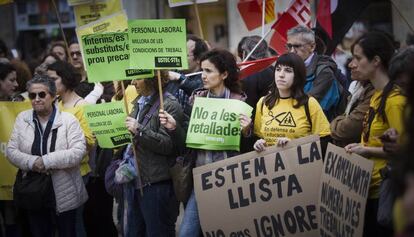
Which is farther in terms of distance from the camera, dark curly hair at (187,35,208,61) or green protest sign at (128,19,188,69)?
dark curly hair at (187,35,208,61)

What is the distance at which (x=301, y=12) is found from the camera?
28.1 ft

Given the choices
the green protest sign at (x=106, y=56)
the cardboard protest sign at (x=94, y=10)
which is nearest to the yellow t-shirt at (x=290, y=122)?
the green protest sign at (x=106, y=56)

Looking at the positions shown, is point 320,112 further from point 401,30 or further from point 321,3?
point 401,30

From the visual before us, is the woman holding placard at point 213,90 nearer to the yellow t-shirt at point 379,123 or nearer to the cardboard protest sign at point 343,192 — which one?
the cardboard protest sign at point 343,192

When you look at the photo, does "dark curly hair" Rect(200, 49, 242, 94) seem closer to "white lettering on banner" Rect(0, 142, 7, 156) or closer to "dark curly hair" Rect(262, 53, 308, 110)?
"dark curly hair" Rect(262, 53, 308, 110)

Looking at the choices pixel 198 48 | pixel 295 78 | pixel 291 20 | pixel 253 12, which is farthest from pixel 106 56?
pixel 253 12

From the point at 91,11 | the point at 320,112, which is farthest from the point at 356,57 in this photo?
the point at 91,11

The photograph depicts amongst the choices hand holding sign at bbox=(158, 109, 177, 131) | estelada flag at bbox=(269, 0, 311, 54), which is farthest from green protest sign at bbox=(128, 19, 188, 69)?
estelada flag at bbox=(269, 0, 311, 54)

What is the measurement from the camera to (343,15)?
8062 millimetres

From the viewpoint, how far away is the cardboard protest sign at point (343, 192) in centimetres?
559

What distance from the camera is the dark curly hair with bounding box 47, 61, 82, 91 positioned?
311 inches

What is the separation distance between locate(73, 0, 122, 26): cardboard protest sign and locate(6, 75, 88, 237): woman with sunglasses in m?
2.25

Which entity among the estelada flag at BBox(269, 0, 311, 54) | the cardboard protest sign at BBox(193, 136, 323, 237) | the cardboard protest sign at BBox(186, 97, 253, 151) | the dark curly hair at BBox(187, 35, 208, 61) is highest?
the estelada flag at BBox(269, 0, 311, 54)

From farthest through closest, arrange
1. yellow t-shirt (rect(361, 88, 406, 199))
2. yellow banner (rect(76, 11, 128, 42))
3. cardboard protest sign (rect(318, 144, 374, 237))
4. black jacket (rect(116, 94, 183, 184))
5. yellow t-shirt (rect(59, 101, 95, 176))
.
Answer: yellow banner (rect(76, 11, 128, 42)), yellow t-shirt (rect(59, 101, 95, 176)), black jacket (rect(116, 94, 183, 184)), cardboard protest sign (rect(318, 144, 374, 237)), yellow t-shirt (rect(361, 88, 406, 199))
